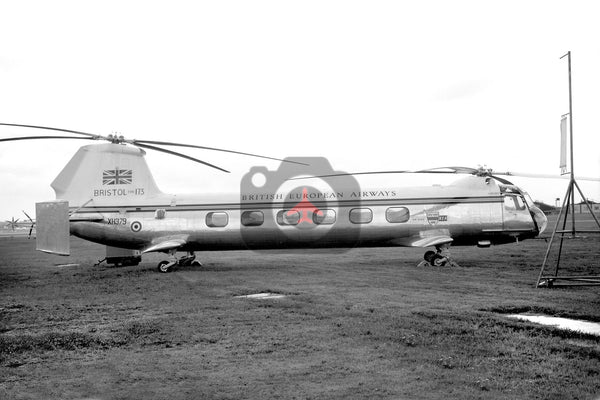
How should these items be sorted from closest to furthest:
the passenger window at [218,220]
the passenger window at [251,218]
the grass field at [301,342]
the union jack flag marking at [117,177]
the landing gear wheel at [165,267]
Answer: the grass field at [301,342]
the landing gear wheel at [165,267]
the passenger window at [251,218]
the passenger window at [218,220]
the union jack flag marking at [117,177]

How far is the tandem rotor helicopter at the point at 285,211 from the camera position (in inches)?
725

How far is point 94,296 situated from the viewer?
12.8 meters

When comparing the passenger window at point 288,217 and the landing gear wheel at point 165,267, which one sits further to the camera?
the passenger window at point 288,217

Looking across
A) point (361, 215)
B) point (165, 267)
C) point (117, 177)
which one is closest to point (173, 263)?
point (165, 267)

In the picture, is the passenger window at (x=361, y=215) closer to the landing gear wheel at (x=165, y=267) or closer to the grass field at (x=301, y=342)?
the grass field at (x=301, y=342)

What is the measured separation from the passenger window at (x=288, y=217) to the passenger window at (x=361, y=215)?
1943mm

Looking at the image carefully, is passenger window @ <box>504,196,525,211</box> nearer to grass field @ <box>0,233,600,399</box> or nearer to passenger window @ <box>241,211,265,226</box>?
grass field @ <box>0,233,600,399</box>

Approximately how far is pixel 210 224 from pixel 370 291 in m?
8.44

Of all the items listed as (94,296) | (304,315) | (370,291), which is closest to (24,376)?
(304,315)

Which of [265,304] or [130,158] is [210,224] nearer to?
[130,158]

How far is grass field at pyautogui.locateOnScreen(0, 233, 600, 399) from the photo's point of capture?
5.63 metres

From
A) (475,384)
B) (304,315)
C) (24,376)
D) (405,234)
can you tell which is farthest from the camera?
(405,234)

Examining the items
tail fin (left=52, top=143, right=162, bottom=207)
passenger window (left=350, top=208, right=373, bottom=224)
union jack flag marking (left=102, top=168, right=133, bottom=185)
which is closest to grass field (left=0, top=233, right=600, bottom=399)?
passenger window (left=350, top=208, right=373, bottom=224)

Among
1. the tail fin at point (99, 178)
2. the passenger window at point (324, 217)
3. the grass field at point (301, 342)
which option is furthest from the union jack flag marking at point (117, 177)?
the passenger window at point (324, 217)
